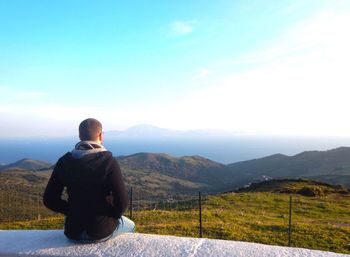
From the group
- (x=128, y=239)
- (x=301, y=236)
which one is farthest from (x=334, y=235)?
(x=128, y=239)

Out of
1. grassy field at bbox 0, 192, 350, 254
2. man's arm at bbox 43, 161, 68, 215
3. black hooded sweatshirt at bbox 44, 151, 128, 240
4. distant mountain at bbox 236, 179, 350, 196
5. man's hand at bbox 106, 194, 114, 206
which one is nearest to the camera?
black hooded sweatshirt at bbox 44, 151, 128, 240

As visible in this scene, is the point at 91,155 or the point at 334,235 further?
the point at 334,235

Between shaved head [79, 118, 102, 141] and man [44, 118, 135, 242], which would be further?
shaved head [79, 118, 102, 141]

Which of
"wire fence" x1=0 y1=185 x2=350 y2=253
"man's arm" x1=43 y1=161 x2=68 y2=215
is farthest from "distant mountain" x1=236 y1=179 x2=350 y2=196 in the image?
"man's arm" x1=43 y1=161 x2=68 y2=215

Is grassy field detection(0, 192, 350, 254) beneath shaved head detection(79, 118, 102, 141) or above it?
beneath

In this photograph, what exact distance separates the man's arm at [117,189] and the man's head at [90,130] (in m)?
0.42

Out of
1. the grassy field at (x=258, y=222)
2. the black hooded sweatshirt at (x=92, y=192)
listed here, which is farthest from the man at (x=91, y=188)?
the grassy field at (x=258, y=222)

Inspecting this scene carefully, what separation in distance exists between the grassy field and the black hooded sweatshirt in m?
9.99

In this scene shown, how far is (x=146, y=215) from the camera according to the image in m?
22.0

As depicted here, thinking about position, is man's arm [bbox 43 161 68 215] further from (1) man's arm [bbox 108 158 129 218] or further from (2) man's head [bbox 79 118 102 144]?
(1) man's arm [bbox 108 158 129 218]

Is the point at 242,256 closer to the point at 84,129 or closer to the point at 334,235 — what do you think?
the point at 84,129

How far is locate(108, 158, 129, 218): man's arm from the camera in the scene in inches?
188

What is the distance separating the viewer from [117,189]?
4.83 metres

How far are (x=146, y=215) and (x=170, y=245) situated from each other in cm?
1781
